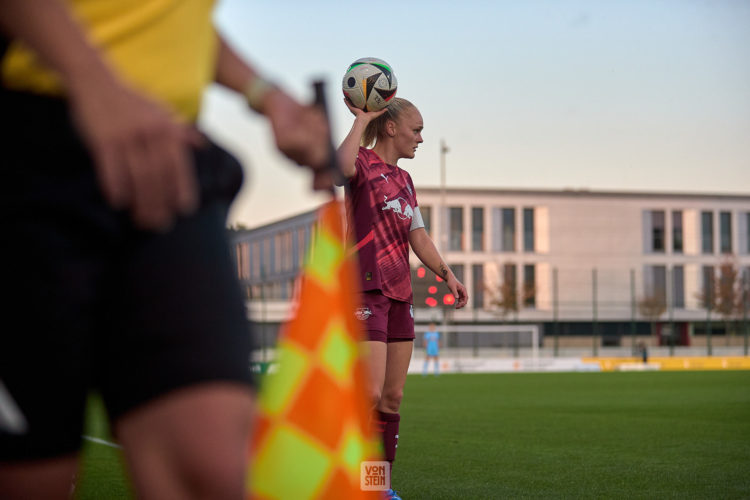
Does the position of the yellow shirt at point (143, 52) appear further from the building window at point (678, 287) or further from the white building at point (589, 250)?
the building window at point (678, 287)

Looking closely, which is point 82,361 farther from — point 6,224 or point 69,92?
point 69,92

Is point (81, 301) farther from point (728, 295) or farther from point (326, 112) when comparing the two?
point (728, 295)

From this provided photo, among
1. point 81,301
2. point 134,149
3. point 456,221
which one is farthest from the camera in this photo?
point 456,221

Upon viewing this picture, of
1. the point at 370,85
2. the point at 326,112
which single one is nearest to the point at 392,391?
the point at 370,85

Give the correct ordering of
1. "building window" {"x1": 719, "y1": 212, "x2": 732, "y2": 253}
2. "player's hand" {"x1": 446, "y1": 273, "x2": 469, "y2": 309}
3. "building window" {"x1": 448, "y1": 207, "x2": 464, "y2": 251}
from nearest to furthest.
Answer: "player's hand" {"x1": 446, "y1": 273, "x2": 469, "y2": 309}, "building window" {"x1": 448, "y1": 207, "x2": 464, "y2": 251}, "building window" {"x1": 719, "y1": 212, "x2": 732, "y2": 253}

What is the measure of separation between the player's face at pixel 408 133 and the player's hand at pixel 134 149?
5006mm

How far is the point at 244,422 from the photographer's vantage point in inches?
64.1

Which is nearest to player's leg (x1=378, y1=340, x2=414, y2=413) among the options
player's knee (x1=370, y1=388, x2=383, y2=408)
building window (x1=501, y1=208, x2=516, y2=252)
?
player's knee (x1=370, y1=388, x2=383, y2=408)

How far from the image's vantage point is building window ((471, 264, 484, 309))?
84275mm

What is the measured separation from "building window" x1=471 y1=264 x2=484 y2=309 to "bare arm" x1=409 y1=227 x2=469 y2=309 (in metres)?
76.7

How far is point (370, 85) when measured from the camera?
602 cm

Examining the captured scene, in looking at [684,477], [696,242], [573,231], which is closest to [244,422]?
[684,477]

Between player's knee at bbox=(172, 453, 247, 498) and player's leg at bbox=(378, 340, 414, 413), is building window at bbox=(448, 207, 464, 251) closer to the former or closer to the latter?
player's leg at bbox=(378, 340, 414, 413)

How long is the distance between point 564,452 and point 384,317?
4311 mm
